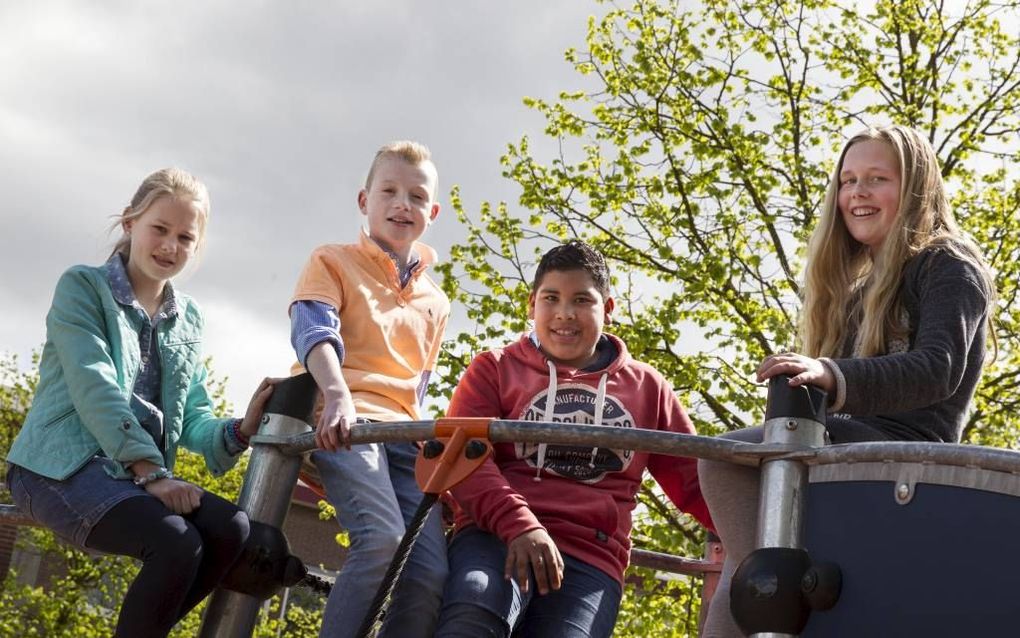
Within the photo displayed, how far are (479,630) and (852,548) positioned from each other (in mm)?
968

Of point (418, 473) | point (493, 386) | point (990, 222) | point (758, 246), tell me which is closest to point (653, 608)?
point (758, 246)

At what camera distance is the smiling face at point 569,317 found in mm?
3162

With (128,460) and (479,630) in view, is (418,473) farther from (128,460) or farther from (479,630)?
(128,460)

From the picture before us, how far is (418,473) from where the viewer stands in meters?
2.38

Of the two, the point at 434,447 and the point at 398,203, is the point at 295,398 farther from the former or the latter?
the point at 398,203

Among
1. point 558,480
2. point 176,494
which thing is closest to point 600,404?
point 558,480

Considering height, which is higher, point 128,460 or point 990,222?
point 990,222

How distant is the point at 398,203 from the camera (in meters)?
3.55

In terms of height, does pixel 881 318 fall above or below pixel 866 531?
above

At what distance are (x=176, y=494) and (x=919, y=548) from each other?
1673 millimetres

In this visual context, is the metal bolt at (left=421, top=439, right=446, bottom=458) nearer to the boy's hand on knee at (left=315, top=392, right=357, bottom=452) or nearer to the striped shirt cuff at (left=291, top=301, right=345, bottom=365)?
the boy's hand on knee at (left=315, top=392, right=357, bottom=452)

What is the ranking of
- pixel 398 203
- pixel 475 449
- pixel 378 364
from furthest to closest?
1. pixel 398 203
2. pixel 378 364
3. pixel 475 449

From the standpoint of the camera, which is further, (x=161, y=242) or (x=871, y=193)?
(x=161, y=242)

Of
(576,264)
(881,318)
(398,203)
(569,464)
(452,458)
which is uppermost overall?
(398,203)
